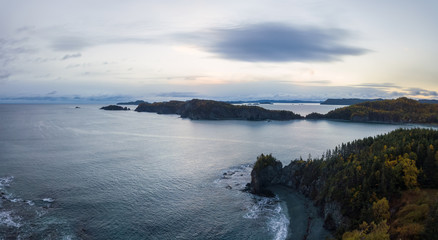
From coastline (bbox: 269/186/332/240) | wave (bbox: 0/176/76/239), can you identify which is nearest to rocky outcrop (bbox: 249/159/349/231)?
coastline (bbox: 269/186/332/240)

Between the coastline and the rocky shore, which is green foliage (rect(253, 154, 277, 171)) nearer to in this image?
the rocky shore

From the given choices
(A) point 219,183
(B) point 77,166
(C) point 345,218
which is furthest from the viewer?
(B) point 77,166

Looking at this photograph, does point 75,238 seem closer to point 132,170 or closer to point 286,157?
point 132,170

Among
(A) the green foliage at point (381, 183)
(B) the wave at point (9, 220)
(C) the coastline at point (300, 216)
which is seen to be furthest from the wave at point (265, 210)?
(B) the wave at point (9, 220)

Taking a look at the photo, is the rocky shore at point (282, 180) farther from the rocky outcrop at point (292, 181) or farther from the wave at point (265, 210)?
the wave at point (265, 210)

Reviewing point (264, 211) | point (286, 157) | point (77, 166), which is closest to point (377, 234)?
point (264, 211)

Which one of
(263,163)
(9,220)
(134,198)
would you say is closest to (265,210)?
(263,163)
